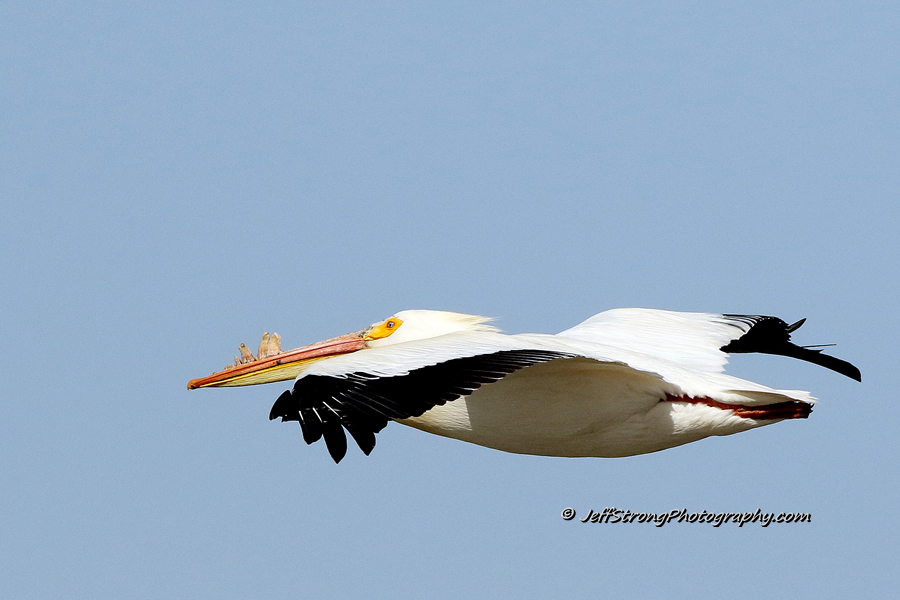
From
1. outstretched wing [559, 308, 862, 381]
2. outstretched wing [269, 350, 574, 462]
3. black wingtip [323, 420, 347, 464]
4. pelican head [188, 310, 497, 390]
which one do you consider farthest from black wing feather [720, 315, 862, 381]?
black wingtip [323, 420, 347, 464]

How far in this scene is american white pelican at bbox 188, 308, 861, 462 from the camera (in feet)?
19.1

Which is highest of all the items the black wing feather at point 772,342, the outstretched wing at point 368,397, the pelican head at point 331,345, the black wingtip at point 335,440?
the pelican head at point 331,345

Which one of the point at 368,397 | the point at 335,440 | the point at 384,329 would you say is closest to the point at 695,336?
the point at 384,329

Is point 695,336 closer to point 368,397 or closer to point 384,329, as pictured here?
point 384,329

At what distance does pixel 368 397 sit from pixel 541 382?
149 centimetres

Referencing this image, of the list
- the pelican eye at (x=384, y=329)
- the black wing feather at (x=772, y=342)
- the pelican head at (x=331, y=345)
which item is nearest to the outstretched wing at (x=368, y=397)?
the pelican head at (x=331, y=345)

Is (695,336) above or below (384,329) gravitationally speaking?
below

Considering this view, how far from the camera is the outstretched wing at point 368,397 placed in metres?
5.68

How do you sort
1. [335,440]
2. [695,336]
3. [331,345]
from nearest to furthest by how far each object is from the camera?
[335,440] → [331,345] → [695,336]

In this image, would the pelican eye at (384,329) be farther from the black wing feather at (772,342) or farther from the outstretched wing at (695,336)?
the black wing feather at (772,342)

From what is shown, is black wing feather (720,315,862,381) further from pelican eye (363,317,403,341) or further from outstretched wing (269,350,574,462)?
outstretched wing (269,350,574,462)

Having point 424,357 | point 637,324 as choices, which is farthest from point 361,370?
point 637,324

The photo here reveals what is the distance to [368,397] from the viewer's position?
5777mm

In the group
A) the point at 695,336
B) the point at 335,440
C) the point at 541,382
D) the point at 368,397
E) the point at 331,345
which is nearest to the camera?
the point at 335,440
